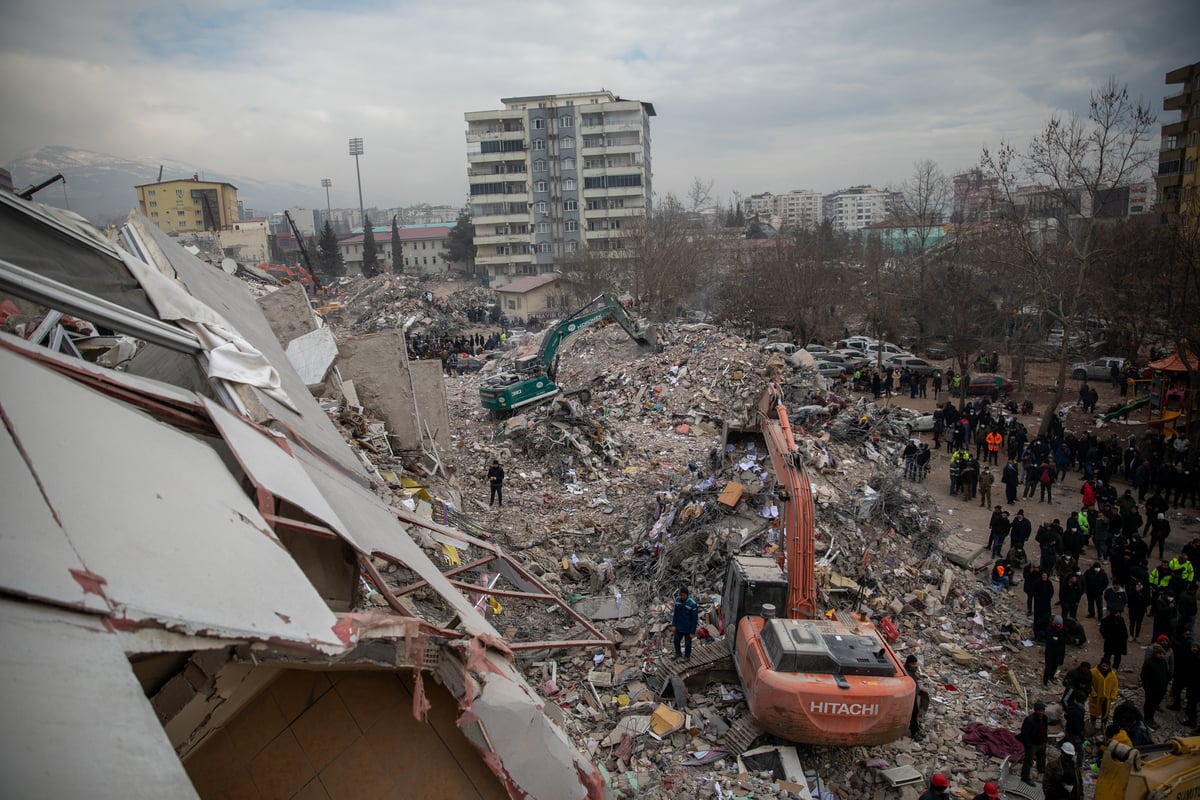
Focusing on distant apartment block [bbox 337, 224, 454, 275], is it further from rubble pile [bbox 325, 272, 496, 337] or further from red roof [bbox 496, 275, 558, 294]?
red roof [bbox 496, 275, 558, 294]

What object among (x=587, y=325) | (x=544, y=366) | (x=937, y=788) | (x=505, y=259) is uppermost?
(x=505, y=259)

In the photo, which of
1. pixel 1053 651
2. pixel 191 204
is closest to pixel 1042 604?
pixel 1053 651

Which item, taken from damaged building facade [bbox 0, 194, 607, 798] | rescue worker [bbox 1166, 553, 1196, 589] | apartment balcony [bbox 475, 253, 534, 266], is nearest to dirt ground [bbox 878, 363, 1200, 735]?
rescue worker [bbox 1166, 553, 1196, 589]

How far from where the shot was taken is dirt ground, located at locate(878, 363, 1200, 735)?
9008 millimetres

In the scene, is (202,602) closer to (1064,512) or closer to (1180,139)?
(1064,512)

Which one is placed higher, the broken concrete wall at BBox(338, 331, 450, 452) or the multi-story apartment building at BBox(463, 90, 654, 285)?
the multi-story apartment building at BBox(463, 90, 654, 285)

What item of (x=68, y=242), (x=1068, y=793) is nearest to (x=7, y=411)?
(x=68, y=242)

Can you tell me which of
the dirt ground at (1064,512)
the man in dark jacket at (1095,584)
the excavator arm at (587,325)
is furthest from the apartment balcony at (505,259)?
the man in dark jacket at (1095,584)

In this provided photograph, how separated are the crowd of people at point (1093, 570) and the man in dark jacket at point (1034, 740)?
11 mm

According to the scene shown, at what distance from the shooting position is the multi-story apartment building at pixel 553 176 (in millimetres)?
54844

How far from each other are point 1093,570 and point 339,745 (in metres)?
10.2

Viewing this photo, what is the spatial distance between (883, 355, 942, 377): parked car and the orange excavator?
65.2 feet

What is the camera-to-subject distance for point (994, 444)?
16922 mm

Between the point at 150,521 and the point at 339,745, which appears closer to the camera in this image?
the point at 150,521
